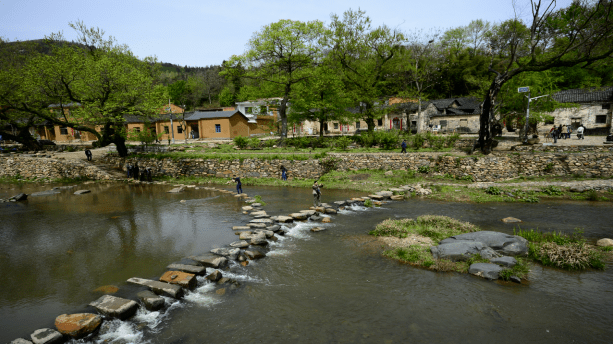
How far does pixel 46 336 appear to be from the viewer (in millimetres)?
6391

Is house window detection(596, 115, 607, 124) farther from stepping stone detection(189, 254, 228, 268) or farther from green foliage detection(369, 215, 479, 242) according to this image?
stepping stone detection(189, 254, 228, 268)

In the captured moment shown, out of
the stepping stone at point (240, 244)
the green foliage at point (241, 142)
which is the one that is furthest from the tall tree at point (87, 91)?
the stepping stone at point (240, 244)

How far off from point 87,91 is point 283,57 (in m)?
19.9

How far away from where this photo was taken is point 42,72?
26484 mm

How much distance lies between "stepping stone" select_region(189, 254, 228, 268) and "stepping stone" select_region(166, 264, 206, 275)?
0.38m

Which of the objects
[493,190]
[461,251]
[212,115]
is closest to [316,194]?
[461,251]

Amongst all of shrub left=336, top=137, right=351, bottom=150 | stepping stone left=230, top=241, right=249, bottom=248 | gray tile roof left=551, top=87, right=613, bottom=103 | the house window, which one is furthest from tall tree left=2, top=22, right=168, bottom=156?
the house window

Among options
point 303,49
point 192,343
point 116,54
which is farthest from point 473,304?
point 116,54

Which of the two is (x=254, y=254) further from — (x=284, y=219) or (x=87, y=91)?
(x=87, y=91)

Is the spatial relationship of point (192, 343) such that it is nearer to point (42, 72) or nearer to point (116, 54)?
point (42, 72)

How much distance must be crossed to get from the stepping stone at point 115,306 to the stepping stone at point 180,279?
1.26 meters

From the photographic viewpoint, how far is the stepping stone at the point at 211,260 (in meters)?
9.93

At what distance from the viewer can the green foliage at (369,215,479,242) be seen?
12.4 m

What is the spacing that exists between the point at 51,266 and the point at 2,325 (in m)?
→ 3.71
